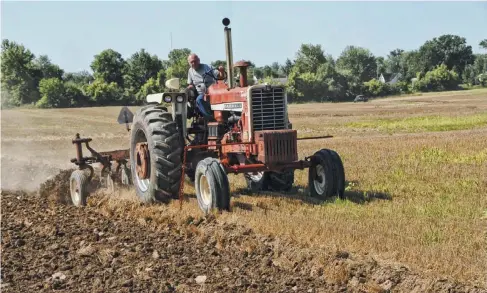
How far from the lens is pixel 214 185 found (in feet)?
27.3

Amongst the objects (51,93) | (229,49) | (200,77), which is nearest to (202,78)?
(200,77)

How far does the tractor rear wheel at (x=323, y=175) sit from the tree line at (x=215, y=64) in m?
23.0

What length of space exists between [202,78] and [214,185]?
2530mm

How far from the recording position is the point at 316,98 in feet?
262

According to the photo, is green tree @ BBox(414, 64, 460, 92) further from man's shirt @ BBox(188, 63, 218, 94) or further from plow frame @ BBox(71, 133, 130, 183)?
man's shirt @ BBox(188, 63, 218, 94)

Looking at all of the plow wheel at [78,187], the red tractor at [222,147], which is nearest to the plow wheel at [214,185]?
the red tractor at [222,147]

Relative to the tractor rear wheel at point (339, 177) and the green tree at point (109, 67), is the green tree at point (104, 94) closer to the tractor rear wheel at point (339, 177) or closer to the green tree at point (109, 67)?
the green tree at point (109, 67)

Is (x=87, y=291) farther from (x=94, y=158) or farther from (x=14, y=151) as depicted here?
(x=14, y=151)

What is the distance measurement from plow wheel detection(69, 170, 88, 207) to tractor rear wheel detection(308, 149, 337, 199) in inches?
157

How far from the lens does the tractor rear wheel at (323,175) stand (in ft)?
30.1

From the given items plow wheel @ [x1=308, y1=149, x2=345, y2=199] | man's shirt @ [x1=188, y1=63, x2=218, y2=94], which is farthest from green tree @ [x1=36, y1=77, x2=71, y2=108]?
plow wheel @ [x1=308, y1=149, x2=345, y2=199]

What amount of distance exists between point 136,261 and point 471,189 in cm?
590

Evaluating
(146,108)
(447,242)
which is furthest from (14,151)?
(447,242)

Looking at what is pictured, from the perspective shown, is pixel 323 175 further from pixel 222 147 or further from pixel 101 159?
pixel 101 159
